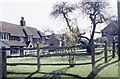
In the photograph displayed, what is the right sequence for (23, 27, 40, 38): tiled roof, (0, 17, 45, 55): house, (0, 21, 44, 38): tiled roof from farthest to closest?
(23, 27, 40, 38): tiled roof < (0, 21, 44, 38): tiled roof < (0, 17, 45, 55): house

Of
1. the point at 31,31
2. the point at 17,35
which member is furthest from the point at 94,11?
the point at 31,31

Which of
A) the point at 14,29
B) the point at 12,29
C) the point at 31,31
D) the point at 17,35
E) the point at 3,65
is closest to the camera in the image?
the point at 3,65

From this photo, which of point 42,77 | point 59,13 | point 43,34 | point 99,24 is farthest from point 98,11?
point 43,34

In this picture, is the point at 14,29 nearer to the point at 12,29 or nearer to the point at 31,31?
the point at 12,29

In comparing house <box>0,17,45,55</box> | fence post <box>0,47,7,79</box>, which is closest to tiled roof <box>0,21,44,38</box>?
house <box>0,17,45,55</box>

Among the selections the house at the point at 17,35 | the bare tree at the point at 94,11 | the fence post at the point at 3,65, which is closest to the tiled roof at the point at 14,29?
the house at the point at 17,35

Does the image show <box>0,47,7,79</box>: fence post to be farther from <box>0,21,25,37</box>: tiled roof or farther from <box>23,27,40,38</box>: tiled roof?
<box>23,27,40,38</box>: tiled roof

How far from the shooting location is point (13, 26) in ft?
Answer: 115

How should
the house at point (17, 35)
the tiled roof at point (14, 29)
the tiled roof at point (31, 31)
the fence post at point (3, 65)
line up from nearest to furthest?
the fence post at point (3, 65)
the house at point (17, 35)
the tiled roof at point (14, 29)
the tiled roof at point (31, 31)

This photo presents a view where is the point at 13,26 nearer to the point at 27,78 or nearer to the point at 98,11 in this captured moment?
the point at 98,11

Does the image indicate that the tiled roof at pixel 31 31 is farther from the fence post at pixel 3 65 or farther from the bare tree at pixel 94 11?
the fence post at pixel 3 65

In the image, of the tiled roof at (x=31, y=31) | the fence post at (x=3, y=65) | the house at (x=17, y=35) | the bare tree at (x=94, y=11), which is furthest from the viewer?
the tiled roof at (x=31, y=31)

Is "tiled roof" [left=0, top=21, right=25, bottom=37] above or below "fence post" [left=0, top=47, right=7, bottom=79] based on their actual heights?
above

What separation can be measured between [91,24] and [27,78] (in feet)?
49.7
